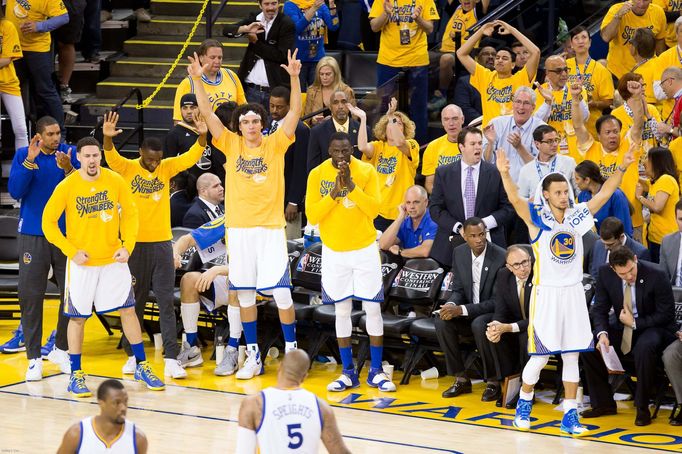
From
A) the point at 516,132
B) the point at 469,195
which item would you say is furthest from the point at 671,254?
the point at 516,132

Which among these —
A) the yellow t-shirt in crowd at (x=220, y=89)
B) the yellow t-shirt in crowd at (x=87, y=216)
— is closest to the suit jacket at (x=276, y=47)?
the yellow t-shirt in crowd at (x=220, y=89)

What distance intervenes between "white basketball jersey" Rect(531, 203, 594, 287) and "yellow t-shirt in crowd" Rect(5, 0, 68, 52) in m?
7.11

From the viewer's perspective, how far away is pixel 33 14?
1427 cm

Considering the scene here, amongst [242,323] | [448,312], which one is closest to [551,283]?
[448,312]

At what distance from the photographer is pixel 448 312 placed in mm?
10227

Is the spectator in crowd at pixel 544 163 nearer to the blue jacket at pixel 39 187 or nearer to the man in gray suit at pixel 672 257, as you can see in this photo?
the man in gray suit at pixel 672 257

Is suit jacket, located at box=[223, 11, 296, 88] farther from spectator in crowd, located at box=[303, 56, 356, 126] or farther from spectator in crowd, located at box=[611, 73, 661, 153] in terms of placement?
spectator in crowd, located at box=[611, 73, 661, 153]

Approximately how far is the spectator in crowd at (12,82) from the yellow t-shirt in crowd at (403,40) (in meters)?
3.86

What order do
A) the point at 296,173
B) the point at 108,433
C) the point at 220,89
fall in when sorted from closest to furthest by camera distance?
1. the point at 108,433
2. the point at 220,89
3. the point at 296,173

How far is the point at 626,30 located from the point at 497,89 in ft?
7.00

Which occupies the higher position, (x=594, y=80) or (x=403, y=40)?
(x=403, y=40)

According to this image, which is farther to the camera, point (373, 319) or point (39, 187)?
point (39, 187)

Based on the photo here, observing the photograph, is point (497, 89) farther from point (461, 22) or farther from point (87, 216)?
point (87, 216)

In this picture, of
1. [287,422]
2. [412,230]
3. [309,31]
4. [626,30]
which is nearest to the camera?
[287,422]
